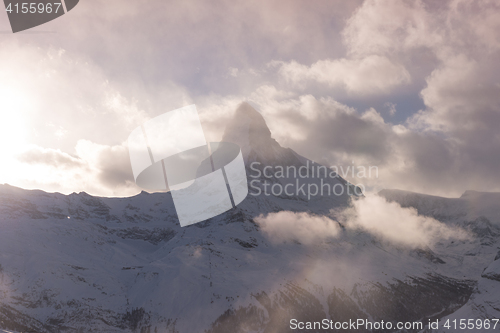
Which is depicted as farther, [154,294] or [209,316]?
[154,294]

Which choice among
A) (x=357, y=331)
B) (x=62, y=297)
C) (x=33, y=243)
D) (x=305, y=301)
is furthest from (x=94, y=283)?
(x=357, y=331)

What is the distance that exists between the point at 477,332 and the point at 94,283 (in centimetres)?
17924

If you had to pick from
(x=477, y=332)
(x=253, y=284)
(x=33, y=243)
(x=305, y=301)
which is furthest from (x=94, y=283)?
(x=477, y=332)

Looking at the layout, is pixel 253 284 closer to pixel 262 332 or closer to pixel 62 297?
pixel 262 332

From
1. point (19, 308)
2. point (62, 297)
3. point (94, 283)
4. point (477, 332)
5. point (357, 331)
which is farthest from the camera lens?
point (357, 331)

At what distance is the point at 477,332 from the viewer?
297 feet

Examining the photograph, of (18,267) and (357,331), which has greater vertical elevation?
(18,267)

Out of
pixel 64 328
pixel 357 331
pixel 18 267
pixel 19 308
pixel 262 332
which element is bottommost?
pixel 357 331

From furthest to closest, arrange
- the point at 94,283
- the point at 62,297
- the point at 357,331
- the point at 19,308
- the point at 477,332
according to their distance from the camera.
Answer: the point at 357,331
the point at 94,283
the point at 62,297
the point at 19,308
the point at 477,332

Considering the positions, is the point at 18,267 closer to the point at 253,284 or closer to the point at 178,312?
the point at 178,312

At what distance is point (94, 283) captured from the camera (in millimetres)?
185625

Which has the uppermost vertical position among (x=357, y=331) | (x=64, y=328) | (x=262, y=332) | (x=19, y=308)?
(x=19, y=308)

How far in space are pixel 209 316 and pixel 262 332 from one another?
2840 cm

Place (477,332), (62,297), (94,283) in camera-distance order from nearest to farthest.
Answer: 1. (477,332)
2. (62,297)
3. (94,283)
